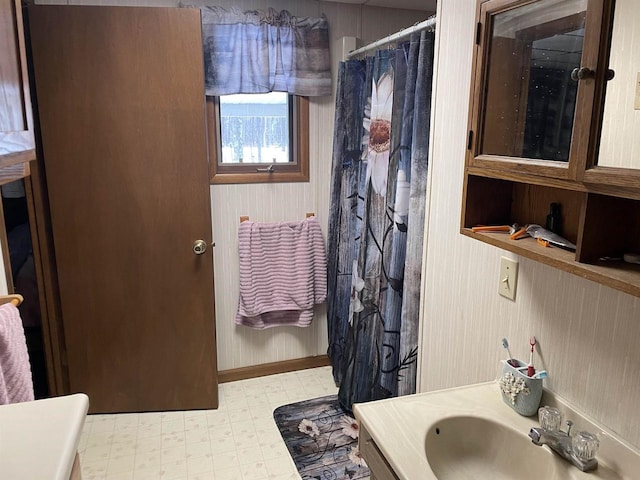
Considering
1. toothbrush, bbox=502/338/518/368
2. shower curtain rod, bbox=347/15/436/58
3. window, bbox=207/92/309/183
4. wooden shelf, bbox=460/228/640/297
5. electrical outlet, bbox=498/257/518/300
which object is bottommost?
toothbrush, bbox=502/338/518/368

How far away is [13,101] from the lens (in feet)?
3.68

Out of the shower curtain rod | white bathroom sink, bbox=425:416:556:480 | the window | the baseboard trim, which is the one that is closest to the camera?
white bathroom sink, bbox=425:416:556:480

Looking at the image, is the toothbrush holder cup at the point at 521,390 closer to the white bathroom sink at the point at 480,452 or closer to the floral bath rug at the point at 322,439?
the white bathroom sink at the point at 480,452

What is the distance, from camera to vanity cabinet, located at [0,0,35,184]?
104cm

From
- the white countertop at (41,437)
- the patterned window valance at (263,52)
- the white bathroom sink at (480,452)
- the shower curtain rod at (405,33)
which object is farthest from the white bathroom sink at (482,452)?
the patterned window valance at (263,52)

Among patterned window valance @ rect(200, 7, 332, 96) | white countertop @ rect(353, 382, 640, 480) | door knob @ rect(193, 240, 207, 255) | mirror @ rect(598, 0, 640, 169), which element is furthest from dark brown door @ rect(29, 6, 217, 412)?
mirror @ rect(598, 0, 640, 169)

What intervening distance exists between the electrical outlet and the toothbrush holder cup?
200 mm

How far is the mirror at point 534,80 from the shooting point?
943mm

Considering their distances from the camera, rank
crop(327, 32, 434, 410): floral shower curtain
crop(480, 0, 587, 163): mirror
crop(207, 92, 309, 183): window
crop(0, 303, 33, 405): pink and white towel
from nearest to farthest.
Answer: crop(480, 0, 587, 163): mirror, crop(0, 303, 33, 405): pink and white towel, crop(327, 32, 434, 410): floral shower curtain, crop(207, 92, 309, 183): window

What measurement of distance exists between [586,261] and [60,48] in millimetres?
2260

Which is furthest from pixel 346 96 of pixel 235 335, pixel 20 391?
pixel 20 391

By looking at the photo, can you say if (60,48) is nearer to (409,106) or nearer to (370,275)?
(409,106)

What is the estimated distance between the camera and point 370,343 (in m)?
2.27

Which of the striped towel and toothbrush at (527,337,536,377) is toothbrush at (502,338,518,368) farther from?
the striped towel
